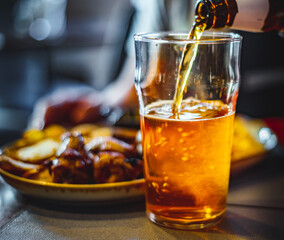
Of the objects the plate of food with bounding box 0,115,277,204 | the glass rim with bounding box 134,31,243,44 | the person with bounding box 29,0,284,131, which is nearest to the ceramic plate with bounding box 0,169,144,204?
the plate of food with bounding box 0,115,277,204

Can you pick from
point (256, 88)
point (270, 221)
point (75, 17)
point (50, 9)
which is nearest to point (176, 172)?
point (270, 221)

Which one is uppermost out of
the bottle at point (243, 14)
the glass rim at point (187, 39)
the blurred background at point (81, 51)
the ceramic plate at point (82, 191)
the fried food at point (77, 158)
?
the bottle at point (243, 14)

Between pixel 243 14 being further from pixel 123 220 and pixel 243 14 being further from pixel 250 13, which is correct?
pixel 123 220

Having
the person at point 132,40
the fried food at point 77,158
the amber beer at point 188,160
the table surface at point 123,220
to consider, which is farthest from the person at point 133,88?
the amber beer at point 188,160

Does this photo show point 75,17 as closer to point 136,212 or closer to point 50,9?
point 50,9

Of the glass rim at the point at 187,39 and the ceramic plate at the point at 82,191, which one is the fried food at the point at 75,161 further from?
the glass rim at the point at 187,39
